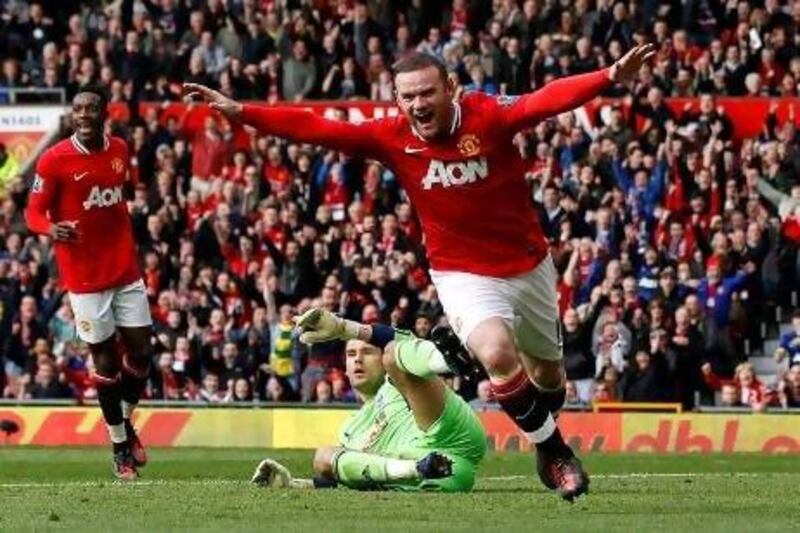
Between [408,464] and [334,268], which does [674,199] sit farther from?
[408,464]

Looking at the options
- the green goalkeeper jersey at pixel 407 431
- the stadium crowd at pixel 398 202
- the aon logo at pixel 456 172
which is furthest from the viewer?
the stadium crowd at pixel 398 202

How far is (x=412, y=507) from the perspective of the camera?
570 inches

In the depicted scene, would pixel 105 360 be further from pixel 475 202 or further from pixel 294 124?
pixel 475 202

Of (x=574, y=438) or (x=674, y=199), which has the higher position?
(x=674, y=199)

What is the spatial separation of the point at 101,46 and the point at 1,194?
2.84 metres

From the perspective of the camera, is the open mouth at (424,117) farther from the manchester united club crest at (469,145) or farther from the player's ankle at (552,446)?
the player's ankle at (552,446)

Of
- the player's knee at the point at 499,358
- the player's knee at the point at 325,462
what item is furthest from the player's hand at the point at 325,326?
the player's knee at the point at 499,358

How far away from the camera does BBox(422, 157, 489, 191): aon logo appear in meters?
15.1

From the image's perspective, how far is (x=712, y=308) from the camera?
2903 cm

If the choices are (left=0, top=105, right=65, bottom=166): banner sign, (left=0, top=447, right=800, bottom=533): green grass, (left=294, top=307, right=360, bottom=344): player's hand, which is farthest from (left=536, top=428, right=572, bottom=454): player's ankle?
A: (left=0, top=105, right=65, bottom=166): banner sign

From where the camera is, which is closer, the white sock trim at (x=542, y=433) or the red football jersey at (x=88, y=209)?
the white sock trim at (x=542, y=433)

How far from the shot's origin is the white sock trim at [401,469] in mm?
15984

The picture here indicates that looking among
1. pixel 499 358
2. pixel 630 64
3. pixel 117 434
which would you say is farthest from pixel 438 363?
pixel 117 434

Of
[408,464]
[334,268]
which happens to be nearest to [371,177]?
[334,268]
